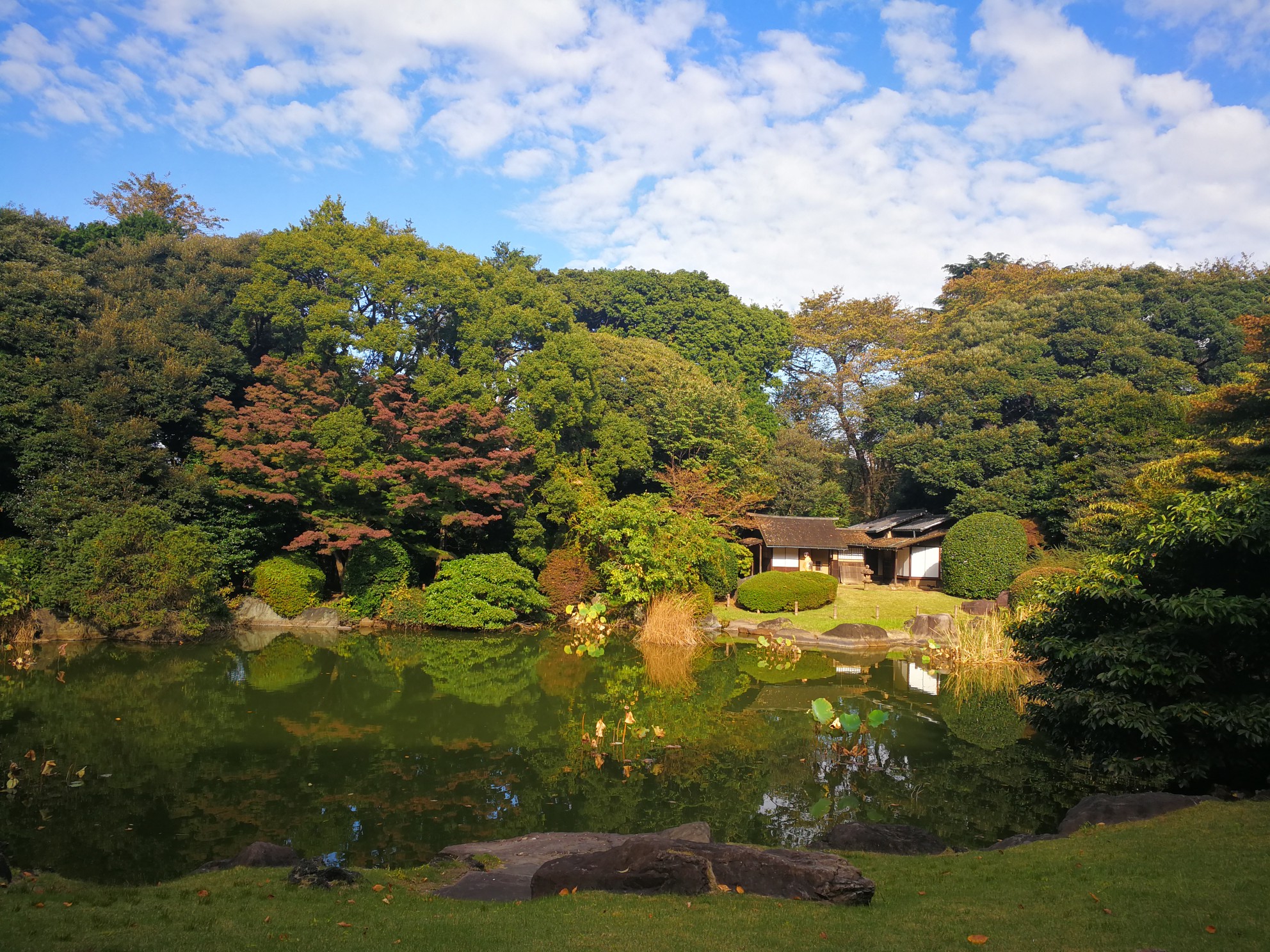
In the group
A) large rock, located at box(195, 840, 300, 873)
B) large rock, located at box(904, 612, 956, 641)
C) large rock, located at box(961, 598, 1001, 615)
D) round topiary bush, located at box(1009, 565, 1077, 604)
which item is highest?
round topiary bush, located at box(1009, 565, 1077, 604)

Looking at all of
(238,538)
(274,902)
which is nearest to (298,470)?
(238,538)

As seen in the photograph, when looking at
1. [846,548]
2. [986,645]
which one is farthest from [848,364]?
[986,645]

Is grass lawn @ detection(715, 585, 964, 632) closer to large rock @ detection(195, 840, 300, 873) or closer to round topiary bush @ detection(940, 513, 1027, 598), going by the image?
round topiary bush @ detection(940, 513, 1027, 598)

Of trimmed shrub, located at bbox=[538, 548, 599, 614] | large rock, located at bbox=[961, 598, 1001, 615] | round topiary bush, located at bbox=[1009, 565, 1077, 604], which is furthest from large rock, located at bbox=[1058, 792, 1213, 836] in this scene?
trimmed shrub, located at bbox=[538, 548, 599, 614]

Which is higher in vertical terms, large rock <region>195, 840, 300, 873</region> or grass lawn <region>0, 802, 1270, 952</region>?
grass lawn <region>0, 802, 1270, 952</region>

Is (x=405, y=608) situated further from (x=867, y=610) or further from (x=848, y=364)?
(x=848, y=364)

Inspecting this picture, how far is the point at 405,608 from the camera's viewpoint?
21984 millimetres

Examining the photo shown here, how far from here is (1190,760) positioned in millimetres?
8312

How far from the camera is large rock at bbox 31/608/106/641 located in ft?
61.4

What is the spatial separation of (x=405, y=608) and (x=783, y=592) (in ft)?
34.8

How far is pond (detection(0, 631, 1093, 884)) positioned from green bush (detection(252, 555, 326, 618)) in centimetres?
401

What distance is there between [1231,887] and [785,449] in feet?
100

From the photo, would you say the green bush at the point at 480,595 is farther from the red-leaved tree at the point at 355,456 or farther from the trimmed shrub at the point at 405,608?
the red-leaved tree at the point at 355,456

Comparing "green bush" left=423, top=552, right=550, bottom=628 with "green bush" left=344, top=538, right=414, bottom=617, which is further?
"green bush" left=344, top=538, right=414, bottom=617
